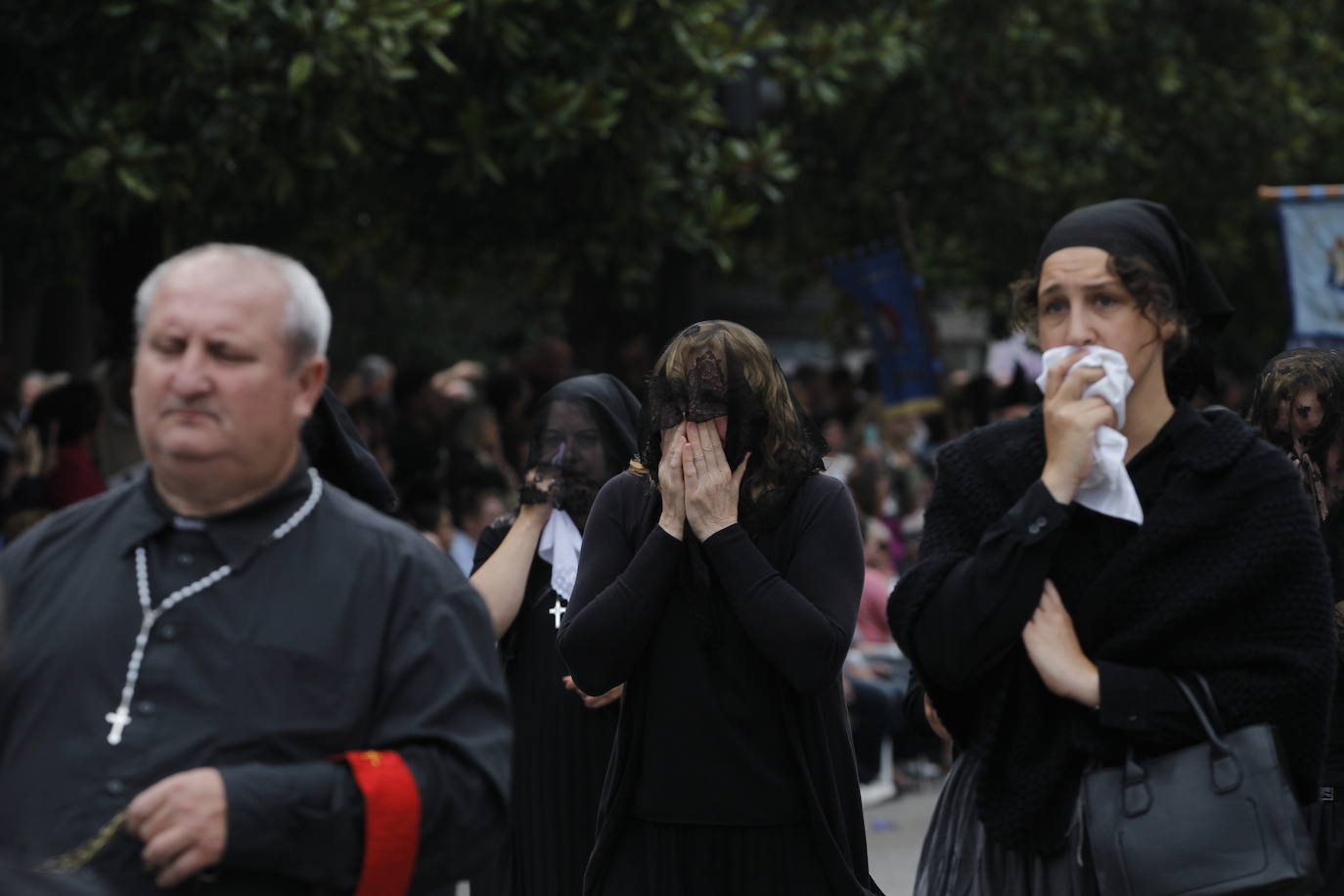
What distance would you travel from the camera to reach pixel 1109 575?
3.59m

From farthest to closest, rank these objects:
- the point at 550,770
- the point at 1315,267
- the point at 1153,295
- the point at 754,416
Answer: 1. the point at 1315,267
2. the point at 550,770
3. the point at 754,416
4. the point at 1153,295

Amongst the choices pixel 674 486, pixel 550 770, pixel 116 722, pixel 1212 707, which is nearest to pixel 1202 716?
pixel 1212 707

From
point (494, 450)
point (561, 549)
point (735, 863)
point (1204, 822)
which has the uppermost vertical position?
point (494, 450)

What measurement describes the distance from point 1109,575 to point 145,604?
163cm

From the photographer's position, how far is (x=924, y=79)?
47.9 feet

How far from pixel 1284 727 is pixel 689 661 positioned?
4.38 feet

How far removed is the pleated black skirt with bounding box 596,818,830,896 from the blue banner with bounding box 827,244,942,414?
913 centimetres

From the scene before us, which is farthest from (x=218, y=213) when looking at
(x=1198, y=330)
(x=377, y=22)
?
(x=1198, y=330)

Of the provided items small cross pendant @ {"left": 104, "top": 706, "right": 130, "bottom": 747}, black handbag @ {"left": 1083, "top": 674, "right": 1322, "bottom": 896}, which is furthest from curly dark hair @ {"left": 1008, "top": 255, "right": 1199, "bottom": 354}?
small cross pendant @ {"left": 104, "top": 706, "right": 130, "bottom": 747}

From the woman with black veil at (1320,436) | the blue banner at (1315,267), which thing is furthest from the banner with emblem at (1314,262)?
the woman with black veil at (1320,436)

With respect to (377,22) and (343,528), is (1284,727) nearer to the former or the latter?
(343,528)

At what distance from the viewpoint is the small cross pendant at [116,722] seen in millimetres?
2920

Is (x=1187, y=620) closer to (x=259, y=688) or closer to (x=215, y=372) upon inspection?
(x=259, y=688)

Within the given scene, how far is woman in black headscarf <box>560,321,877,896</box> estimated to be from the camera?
14.4 feet
